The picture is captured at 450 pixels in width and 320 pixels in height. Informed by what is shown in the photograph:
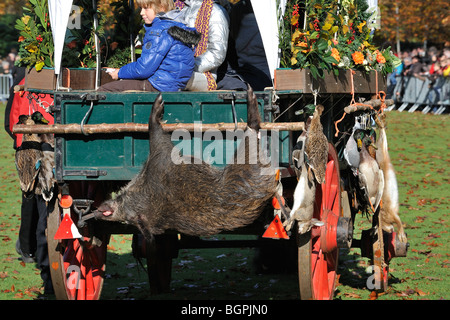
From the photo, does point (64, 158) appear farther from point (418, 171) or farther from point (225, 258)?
point (418, 171)

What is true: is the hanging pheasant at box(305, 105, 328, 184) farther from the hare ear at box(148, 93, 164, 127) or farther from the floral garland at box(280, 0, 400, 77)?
the hare ear at box(148, 93, 164, 127)

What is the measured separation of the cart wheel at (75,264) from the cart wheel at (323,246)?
1.70 meters

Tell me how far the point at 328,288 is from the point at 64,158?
2520 millimetres

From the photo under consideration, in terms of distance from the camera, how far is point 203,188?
5.01 metres

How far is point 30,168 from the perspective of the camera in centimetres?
550

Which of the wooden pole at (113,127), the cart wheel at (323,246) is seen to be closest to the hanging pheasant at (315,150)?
the wooden pole at (113,127)

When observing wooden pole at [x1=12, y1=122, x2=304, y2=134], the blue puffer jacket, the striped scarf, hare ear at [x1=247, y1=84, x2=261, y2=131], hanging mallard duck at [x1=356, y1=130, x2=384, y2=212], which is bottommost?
hanging mallard duck at [x1=356, y1=130, x2=384, y2=212]

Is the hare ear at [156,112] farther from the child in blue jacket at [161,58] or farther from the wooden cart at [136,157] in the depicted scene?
the child in blue jacket at [161,58]

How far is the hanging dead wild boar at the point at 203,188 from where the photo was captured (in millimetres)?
5008

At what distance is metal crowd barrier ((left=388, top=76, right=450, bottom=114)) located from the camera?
76.7 ft

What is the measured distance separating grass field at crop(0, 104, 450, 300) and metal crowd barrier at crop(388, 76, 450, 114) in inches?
433

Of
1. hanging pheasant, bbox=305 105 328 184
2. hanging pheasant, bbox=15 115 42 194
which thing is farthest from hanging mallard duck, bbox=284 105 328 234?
hanging pheasant, bbox=15 115 42 194

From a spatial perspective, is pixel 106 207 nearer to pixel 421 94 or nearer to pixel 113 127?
pixel 113 127

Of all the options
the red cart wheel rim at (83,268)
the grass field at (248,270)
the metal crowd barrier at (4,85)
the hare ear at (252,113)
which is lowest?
the grass field at (248,270)
